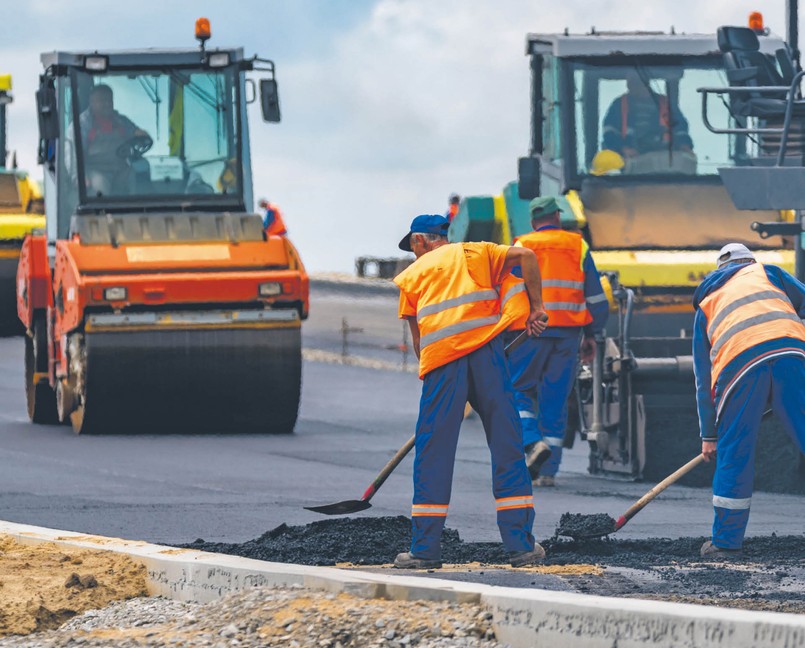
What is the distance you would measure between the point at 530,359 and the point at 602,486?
96 cm

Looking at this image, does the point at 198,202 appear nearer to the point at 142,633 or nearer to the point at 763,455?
the point at 763,455

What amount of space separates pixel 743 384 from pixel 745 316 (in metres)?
0.33

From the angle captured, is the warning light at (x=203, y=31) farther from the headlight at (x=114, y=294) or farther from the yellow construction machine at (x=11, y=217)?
the yellow construction machine at (x=11, y=217)

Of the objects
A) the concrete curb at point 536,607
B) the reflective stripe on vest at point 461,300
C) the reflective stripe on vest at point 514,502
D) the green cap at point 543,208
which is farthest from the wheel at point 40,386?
the concrete curb at point 536,607

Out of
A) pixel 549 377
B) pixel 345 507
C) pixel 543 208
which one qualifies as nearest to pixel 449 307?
pixel 345 507

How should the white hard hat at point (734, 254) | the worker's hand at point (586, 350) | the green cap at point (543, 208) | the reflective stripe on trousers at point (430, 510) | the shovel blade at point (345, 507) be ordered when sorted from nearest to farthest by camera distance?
the reflective stripe on trousers at point (430, 510) → the white hard hat at point (734, 254) → the shovel blade at point (345, 507) → the green cap at point (543, 208) → the worker's hand at point (586, 350)

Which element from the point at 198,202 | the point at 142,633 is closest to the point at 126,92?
the point at 198,202

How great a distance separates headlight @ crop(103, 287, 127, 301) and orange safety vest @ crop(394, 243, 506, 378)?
7061mm

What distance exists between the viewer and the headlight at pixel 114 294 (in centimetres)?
1468

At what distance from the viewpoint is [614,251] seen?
575 inches

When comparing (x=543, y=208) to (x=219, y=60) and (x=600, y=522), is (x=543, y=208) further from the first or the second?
(x=219, y=60)

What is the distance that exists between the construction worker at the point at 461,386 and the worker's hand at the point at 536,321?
152mm

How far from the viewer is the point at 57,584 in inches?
272

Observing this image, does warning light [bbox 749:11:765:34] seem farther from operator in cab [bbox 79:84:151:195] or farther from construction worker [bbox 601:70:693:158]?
operator in cab [bbox 79:84:151:195]
